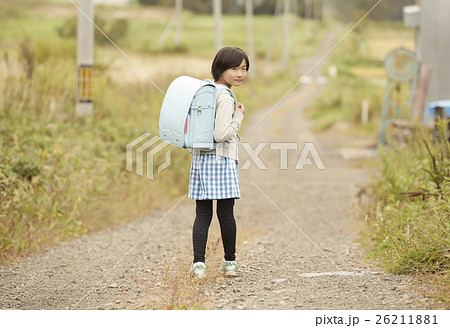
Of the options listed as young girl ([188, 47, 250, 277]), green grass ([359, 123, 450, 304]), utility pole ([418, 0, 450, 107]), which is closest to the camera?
young girl ([188, 47, 250, 277])

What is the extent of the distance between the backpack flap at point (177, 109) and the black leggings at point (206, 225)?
0.48 m

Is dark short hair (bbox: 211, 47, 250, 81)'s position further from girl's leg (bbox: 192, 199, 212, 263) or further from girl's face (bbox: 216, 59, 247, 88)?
girl's leg (bbox: 192, 199, 212, 263)

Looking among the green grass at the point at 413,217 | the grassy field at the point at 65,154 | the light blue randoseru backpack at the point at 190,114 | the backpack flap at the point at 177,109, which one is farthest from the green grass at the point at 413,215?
the grassy field at the point at 65,154

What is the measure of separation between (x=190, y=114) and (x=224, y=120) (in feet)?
0.67

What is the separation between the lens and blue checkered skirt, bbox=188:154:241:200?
13.6 ft

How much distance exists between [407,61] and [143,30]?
39.0 metres

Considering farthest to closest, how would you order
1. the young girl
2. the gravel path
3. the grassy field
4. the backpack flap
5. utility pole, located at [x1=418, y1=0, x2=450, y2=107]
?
utility pole, located at [x1=418, y1=0, x2=450, y2=107], the grassy field, the young girl, the backpack flap, the gravel path

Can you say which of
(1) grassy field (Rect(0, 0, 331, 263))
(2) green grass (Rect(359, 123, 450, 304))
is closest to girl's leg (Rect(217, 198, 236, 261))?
(2) green grass (Rect(359, 123, 450, 304))

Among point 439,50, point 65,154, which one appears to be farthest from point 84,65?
point 439,50

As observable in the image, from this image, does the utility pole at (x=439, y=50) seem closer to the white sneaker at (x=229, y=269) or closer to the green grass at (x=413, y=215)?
the green grass at (x=413, y=215)

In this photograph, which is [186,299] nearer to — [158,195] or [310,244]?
[310,244]

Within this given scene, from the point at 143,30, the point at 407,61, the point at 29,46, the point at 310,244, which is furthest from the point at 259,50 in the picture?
the point at 310,244

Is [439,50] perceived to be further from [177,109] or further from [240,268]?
[177,109]

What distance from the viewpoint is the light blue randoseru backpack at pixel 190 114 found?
398 cm
